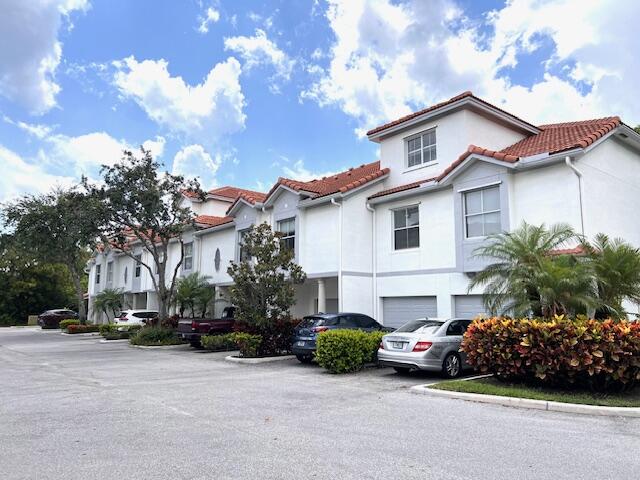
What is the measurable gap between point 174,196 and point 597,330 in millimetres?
20448

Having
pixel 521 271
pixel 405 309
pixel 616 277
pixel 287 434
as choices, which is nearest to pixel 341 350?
pixel 521 271

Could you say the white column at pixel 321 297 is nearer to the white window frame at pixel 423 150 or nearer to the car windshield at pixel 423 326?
the white window frame at pixel 423 150

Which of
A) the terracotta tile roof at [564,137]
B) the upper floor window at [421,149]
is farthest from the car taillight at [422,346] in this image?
the upper floor window at [421,149]

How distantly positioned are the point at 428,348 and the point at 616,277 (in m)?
4.28

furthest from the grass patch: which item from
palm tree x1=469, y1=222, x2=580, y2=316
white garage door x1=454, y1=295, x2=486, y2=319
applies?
white garage door x1=454, y1=295, x2=486, y2=319

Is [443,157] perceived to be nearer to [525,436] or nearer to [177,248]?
[525,436]

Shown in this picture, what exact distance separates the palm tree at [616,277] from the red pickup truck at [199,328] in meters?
14.8

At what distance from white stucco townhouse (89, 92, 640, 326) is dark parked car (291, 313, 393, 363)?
94.6 inches

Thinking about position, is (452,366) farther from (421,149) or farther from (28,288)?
(28,288)

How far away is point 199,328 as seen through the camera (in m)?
21.0

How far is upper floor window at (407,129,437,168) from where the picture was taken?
1903cm

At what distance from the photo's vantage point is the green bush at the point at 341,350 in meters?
13.1

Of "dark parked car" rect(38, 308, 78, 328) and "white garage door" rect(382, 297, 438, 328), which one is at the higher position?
"white garage door" rect(382, 297, 438, 328)

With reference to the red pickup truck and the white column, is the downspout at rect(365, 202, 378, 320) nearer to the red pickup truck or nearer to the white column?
the white column
